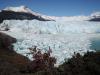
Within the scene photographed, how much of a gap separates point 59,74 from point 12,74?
1763 mm

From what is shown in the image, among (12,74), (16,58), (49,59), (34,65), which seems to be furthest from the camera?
(16,58)

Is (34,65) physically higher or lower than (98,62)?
lower

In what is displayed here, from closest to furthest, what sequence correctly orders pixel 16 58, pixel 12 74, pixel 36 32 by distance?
pixel 12 74 → pixel 16 58 → pixel 36 32

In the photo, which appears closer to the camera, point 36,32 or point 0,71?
point 0,71

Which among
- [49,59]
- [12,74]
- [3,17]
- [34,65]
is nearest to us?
[12,74]

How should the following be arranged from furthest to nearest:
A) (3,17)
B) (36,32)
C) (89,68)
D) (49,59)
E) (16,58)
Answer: (3,17) → (36,32) → (16,58) → (49,59) → (89,68)

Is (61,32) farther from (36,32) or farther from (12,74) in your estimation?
(12,74)

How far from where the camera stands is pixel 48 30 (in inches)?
2739

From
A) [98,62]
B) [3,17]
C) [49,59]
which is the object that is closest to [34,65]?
[49,59]

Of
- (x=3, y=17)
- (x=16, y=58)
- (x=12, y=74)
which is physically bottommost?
(x=16, y=58)

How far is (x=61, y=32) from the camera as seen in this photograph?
233 feet

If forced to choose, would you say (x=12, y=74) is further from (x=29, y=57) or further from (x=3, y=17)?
(x=3, y=17)

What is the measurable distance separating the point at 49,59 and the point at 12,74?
269 cm

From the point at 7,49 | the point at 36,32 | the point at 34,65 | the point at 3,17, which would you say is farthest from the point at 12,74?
the point at 3,17
